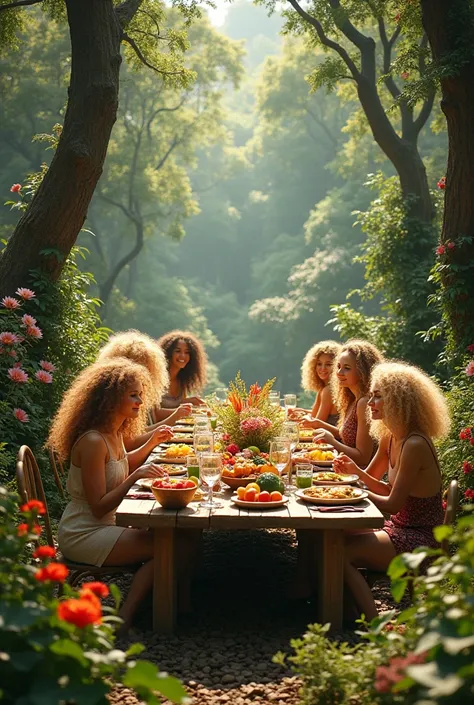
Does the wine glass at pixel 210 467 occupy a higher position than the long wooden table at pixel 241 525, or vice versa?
the wine glass at pixel 210 467

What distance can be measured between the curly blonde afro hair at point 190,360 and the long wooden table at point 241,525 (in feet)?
11.4

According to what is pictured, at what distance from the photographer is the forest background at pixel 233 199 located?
22.1 metres

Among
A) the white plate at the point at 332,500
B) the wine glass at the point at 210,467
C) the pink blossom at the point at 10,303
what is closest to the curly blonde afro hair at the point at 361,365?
the white plate at the point at 332,500

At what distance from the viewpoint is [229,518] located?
3.51 m

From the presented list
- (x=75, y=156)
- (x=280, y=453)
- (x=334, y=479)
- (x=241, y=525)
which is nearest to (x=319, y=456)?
(x=334, y=479)

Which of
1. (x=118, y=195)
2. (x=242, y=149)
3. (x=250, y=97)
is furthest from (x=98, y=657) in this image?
(x=250, y=97)

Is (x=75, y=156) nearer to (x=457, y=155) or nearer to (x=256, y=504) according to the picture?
(x=457, y=155)

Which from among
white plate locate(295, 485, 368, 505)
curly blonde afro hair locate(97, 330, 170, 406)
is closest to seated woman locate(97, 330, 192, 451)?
curly blonde afro hair locate(97, 330, 170, 406)

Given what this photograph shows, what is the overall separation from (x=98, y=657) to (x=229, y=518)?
1.72 metres

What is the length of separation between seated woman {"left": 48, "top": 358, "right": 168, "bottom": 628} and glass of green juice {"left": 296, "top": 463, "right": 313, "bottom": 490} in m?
0.71

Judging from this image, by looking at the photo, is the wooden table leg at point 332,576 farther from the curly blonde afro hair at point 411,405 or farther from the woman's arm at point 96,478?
the woman's arm at point 96,478

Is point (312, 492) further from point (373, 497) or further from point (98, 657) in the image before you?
point (98, 657)

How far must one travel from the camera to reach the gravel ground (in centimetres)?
334

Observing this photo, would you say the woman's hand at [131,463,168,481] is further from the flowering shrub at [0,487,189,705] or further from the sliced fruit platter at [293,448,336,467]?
the flowering shrub at [0,487,189,705]
